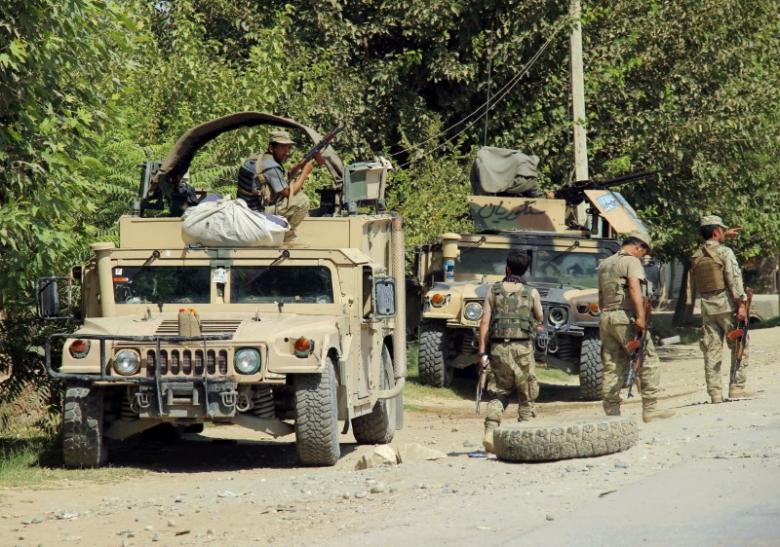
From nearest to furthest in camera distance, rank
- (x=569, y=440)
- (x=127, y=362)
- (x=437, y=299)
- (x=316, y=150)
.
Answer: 1. (x=569, y=440)
2. (x=127, y=362)
3. (x=316, y=150)
4. (x=437, y=299)

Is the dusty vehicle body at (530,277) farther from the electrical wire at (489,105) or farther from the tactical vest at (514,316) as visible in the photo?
the tactical vest at (514,316)

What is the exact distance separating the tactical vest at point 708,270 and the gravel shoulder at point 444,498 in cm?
133

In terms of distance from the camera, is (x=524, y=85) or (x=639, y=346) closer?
(x=639, y=346)

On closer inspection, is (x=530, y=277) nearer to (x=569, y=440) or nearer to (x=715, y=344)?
(x=715, y=344)

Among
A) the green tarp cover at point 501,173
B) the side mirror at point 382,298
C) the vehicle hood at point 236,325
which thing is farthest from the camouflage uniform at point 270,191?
the green tarp cover at point 501,173

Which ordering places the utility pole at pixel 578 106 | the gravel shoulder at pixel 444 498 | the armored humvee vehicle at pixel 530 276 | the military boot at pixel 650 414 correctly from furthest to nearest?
the utility pole at pixel 578 106, the armored humvee vehicle at pixel 530 276, the military boot at pixel 650 414, the gravel shoulder at pixel 444 498


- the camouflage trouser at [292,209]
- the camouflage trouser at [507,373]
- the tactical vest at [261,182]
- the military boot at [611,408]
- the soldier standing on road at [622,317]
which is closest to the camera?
the camouflage trouser at [507,373]

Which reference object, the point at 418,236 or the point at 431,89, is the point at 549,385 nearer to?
the point at 418,236

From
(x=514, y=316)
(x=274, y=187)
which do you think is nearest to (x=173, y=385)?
(x=274, y=187)

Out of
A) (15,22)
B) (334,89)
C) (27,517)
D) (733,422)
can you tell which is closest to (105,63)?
(15,22)

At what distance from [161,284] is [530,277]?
6.95 metres

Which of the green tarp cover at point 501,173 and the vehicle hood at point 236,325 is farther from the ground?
the green tarp cover at point 501,173

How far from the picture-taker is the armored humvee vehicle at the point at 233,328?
10734 mm

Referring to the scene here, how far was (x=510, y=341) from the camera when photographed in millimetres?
11391
